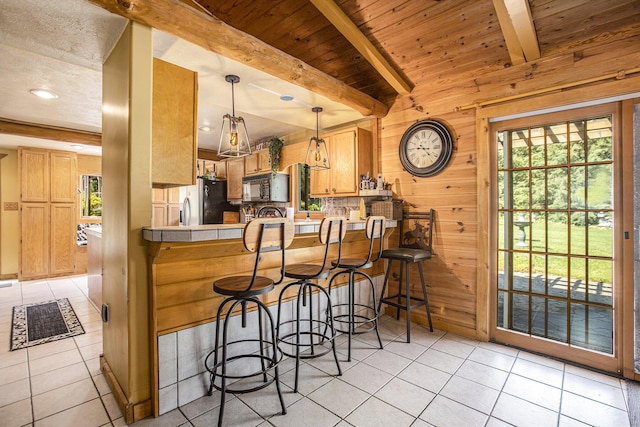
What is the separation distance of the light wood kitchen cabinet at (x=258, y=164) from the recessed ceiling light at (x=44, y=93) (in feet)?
8.63

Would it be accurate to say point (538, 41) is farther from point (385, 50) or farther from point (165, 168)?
point (165, 168)

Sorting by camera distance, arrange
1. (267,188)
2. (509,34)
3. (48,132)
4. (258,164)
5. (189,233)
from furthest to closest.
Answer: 1. (258,164)
2. (267,188)
3. (48,132)
4. (509,34)
5. (189,233)

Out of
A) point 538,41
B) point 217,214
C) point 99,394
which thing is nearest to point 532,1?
point 538,41

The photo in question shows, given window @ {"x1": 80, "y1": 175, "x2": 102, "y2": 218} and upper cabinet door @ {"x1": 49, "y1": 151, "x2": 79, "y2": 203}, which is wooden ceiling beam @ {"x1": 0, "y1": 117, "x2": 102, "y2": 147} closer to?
upper cabinet door @ {"x1": 49, "y1": 151, "x2": 79, "y2": 203}

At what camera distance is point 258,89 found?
3146mm

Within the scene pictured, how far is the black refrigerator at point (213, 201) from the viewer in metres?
5.79

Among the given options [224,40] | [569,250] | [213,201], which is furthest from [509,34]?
[213,201]

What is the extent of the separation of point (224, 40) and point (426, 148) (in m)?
2.17

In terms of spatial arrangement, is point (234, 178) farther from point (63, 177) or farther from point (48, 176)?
point (48, 176)

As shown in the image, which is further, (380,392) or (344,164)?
(344,164)

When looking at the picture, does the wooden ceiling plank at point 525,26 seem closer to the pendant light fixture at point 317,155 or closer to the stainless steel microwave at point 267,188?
the pendant light fixture at point 317,155

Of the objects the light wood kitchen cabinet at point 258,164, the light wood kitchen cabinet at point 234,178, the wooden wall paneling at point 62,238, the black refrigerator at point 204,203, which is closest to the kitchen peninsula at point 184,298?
the light wood kitchen cabinet at point 258,164

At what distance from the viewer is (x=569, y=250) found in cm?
255

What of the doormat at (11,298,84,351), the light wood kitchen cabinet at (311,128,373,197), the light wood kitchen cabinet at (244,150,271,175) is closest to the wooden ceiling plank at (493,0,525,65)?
the light wood kitchen cabinet at (311,128,373,197)
